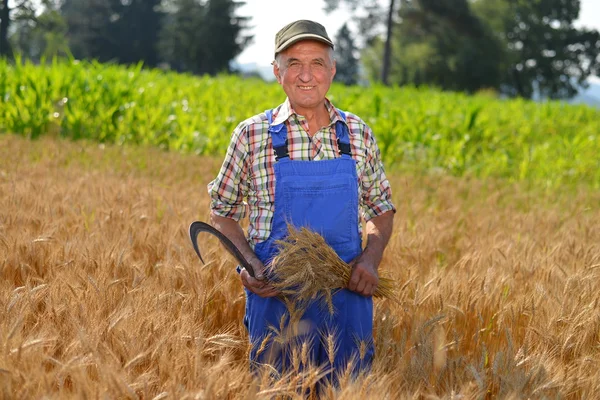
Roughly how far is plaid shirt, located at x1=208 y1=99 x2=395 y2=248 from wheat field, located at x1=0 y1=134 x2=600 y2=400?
328 mm

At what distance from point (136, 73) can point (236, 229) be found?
8.20 meters

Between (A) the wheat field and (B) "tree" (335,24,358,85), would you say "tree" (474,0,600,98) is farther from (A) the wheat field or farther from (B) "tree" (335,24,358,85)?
(A) the wheat field

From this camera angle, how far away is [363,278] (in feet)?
6.99

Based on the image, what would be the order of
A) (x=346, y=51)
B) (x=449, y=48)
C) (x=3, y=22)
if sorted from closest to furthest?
(x=3, y=22)
(x=449, y=48)
(x=346, y=51)

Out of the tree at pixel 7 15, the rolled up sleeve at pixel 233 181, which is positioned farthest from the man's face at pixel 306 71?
the tree at pixel 7 15

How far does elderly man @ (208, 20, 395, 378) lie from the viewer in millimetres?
2127

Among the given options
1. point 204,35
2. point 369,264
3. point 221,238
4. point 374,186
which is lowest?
point 369,264

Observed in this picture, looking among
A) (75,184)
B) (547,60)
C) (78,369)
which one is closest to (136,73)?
(75,184)

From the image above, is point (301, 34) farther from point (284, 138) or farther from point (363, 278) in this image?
point (363, 278)

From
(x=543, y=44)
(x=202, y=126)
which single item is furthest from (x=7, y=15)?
A: (x=543, y=44)

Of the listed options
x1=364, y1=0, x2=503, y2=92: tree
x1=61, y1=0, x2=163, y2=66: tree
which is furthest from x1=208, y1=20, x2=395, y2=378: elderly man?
x1=61, y1=0, x2=163, y2=66: tree

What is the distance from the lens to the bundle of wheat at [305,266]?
2.01 metres

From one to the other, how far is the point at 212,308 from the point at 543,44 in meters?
51.5

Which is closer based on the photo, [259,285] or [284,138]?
[259,285]
